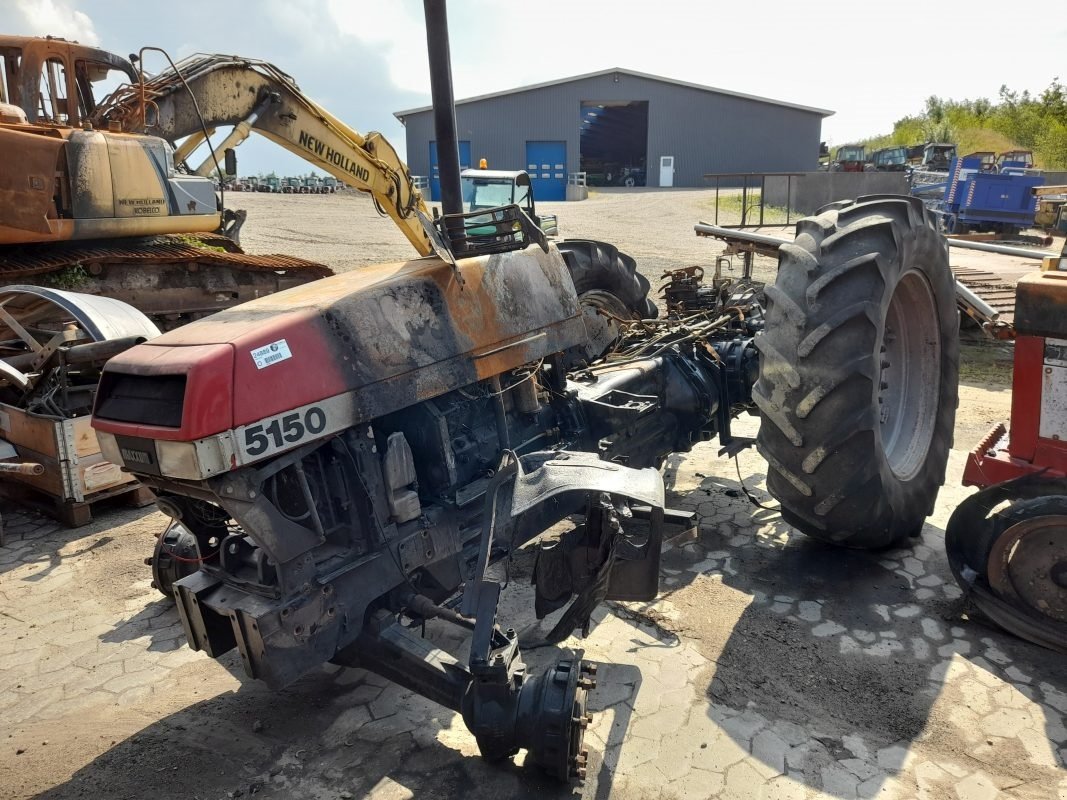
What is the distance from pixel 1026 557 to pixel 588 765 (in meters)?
2.05

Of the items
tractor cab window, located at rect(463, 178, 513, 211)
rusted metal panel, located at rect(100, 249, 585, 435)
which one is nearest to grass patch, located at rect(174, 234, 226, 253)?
tractor cab window, located at rect(463, 178, 513, 211)

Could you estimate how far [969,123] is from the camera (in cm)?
4275

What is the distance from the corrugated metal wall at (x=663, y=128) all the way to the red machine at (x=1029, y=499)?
33487mm

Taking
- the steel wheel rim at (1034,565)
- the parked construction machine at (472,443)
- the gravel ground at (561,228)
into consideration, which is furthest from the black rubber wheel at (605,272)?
the gravel ground at (561,228)

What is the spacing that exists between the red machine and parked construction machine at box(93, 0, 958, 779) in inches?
14.4

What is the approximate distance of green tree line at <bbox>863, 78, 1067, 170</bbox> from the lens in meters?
33.7

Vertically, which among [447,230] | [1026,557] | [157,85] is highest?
[157,85]

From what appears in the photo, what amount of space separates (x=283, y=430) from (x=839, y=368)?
2.20 meters

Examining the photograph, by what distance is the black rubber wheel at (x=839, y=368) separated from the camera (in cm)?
332

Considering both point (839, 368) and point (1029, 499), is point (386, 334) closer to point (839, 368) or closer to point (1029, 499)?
point (839, 368)

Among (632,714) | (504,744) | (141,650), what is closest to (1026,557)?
(632,714)

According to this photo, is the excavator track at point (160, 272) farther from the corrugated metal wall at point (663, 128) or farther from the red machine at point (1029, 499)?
the corrugated metal wall at point (663, 128)

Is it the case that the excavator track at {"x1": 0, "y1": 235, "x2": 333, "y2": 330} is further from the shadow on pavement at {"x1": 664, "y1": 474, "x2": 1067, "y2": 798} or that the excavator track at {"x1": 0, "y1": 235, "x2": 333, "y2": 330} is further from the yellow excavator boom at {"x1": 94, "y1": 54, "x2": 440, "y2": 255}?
the shadow on pavement at {"x1": 664, "y1": 474, "x2": 1067, "y2": 798}

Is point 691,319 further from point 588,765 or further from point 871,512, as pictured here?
point 588,765
